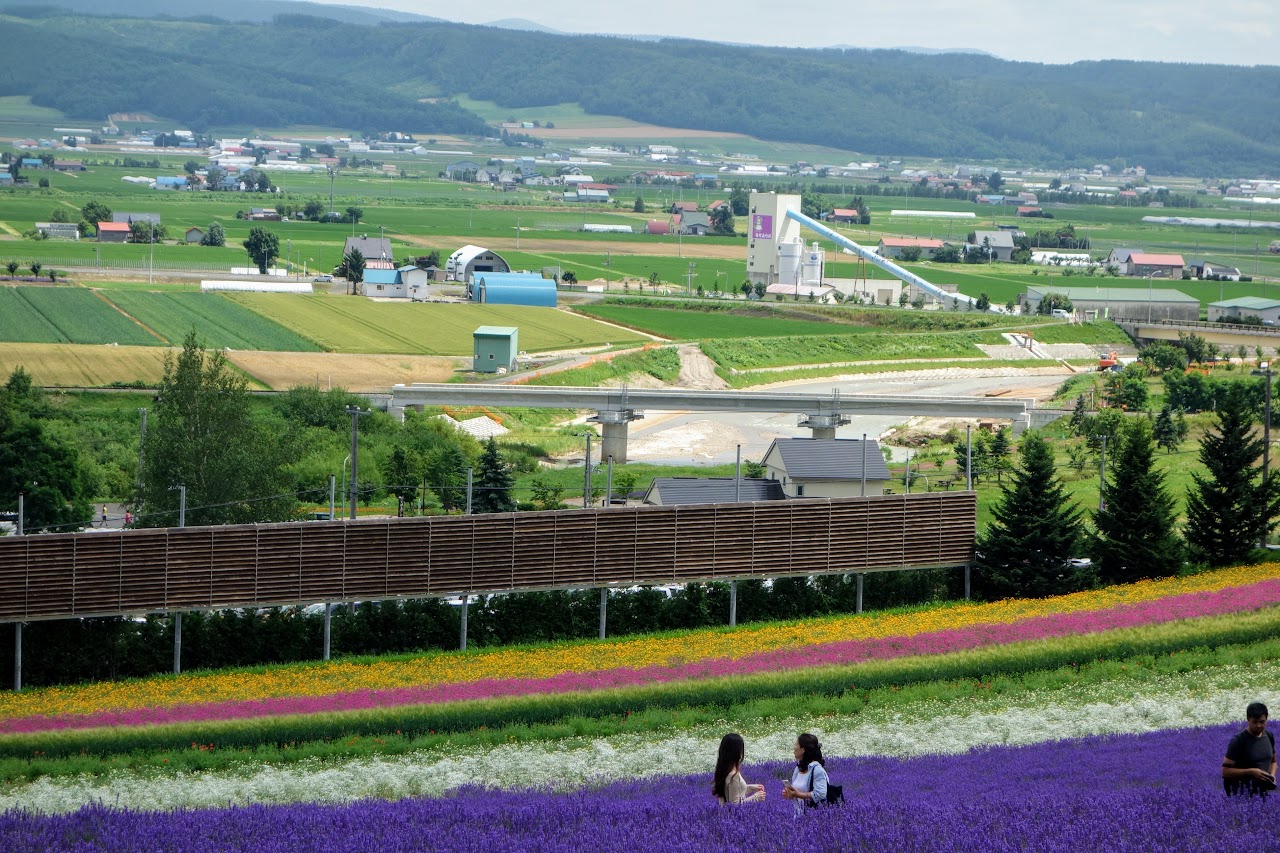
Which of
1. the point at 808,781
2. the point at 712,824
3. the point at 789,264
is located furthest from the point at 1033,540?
the point at 789,264

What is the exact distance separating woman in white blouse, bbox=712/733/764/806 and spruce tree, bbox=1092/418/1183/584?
821 inches

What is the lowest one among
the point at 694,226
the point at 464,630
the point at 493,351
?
the point at 464,630

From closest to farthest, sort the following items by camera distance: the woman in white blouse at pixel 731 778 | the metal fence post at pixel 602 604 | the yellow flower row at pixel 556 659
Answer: the woman in white blouse at pixel 731 778
the yellow flower row at pixel 556 659
the metal fence post at pixel 602 604

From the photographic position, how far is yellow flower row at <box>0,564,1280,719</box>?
24.5 meters

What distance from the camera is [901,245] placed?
159875 mm

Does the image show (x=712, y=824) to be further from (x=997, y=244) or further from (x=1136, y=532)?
(x=997, y=244)

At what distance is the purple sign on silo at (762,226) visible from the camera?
123 m

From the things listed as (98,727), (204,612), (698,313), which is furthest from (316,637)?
(698,313)

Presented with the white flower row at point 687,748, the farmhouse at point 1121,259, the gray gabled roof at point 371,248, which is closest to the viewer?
the white flower row at point 687,748

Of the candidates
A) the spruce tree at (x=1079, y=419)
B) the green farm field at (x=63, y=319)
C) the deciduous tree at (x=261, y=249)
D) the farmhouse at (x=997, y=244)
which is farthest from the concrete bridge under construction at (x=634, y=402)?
the farmhouse at (x=997, y=244)

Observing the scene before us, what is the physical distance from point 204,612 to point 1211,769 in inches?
688

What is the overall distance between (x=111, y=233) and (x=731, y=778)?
12148 cm

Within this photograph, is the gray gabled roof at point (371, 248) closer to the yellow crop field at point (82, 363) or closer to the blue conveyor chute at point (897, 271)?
the blue conveyor chute at point (897, 271)

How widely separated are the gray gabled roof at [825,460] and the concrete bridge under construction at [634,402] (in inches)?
717
